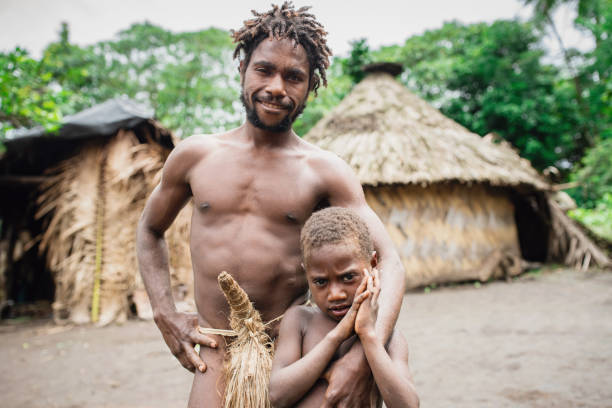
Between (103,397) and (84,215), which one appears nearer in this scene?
(103,397)

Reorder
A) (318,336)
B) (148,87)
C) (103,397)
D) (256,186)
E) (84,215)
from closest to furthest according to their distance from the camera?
(318,336) < (256,186) < (103,397) < (84,215) < (148,87)

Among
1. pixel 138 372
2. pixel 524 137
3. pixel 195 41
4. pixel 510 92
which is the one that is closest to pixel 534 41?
pixel 510 92

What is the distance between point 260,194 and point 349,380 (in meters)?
0.80

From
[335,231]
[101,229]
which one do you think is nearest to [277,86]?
[335,231]

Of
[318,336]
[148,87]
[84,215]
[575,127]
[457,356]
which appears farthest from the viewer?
[148,87]

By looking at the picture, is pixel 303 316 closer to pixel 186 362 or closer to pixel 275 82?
pixel 186 362

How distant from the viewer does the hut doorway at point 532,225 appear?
29.9 feet

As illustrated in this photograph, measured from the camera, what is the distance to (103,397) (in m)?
3.52

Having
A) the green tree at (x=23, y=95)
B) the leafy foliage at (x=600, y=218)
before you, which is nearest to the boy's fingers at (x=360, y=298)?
the green tree at (x=23, y=95)

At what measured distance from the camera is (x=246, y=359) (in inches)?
66.7

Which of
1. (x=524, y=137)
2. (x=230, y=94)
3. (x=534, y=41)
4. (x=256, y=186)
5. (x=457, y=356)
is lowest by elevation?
(x=457, y=356)

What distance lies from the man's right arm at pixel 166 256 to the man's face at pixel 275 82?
35cm

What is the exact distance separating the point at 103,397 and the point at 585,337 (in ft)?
14.7

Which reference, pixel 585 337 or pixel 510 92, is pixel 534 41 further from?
pixel 585 337
